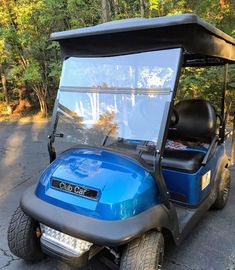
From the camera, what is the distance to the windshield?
2420mm

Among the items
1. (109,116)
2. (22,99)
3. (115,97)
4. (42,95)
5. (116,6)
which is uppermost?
(116,6)

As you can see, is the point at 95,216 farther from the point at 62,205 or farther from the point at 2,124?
the point at 2,124

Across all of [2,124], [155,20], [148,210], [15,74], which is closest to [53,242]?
[148,210]

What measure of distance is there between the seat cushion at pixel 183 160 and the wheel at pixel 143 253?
87cm

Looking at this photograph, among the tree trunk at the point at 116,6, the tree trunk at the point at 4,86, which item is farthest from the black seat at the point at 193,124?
the tree trunk at the point at 4,86

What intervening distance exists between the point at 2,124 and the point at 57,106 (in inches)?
236

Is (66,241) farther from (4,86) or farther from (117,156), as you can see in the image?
(4,86)

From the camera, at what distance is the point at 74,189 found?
2309mm

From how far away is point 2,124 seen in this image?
27.6ft

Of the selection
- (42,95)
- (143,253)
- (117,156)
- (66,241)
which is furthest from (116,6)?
(143,253)

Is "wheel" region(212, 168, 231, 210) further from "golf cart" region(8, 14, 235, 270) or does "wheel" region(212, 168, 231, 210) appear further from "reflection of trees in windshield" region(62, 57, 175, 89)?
"reflection of trees in windshield" region(62, 57, 175, 89)

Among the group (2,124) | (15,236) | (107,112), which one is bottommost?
(2,124)

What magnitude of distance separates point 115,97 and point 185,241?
147cm

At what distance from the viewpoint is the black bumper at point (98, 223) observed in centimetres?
205
